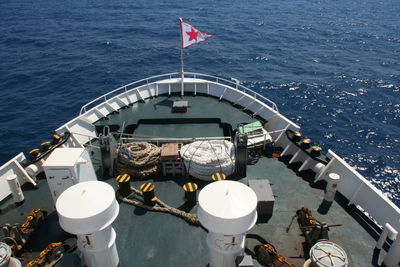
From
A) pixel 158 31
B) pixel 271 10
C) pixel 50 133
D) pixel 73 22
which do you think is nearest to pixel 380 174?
pixel 50 133

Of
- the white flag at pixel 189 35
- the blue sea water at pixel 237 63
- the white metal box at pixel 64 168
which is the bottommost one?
the blue sea water at pixel 237 63

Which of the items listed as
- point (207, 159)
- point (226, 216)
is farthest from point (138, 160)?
point (226, 216)

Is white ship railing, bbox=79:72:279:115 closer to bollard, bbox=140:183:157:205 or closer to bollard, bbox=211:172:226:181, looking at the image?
bollard, bbox=211:172:226:181

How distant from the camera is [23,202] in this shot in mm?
12625

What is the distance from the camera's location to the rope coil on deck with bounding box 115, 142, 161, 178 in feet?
44.6

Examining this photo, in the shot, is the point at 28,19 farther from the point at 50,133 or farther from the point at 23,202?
the point at 23,202

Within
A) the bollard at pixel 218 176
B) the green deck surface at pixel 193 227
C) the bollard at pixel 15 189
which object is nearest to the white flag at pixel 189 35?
the green deck surface at pixel 193 227

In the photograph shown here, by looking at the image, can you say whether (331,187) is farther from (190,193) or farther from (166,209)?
(166,209)

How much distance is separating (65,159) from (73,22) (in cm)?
6606

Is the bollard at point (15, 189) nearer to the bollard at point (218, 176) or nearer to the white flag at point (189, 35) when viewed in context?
the bollard at point (218, 176)

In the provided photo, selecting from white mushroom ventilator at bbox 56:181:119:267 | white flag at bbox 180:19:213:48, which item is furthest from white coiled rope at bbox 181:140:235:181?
white flag at bbox 180:19:213:48

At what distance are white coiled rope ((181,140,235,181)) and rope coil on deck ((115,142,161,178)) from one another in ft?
4.68

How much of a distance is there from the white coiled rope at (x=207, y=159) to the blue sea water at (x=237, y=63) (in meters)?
13.9

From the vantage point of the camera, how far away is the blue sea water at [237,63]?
27312mm
